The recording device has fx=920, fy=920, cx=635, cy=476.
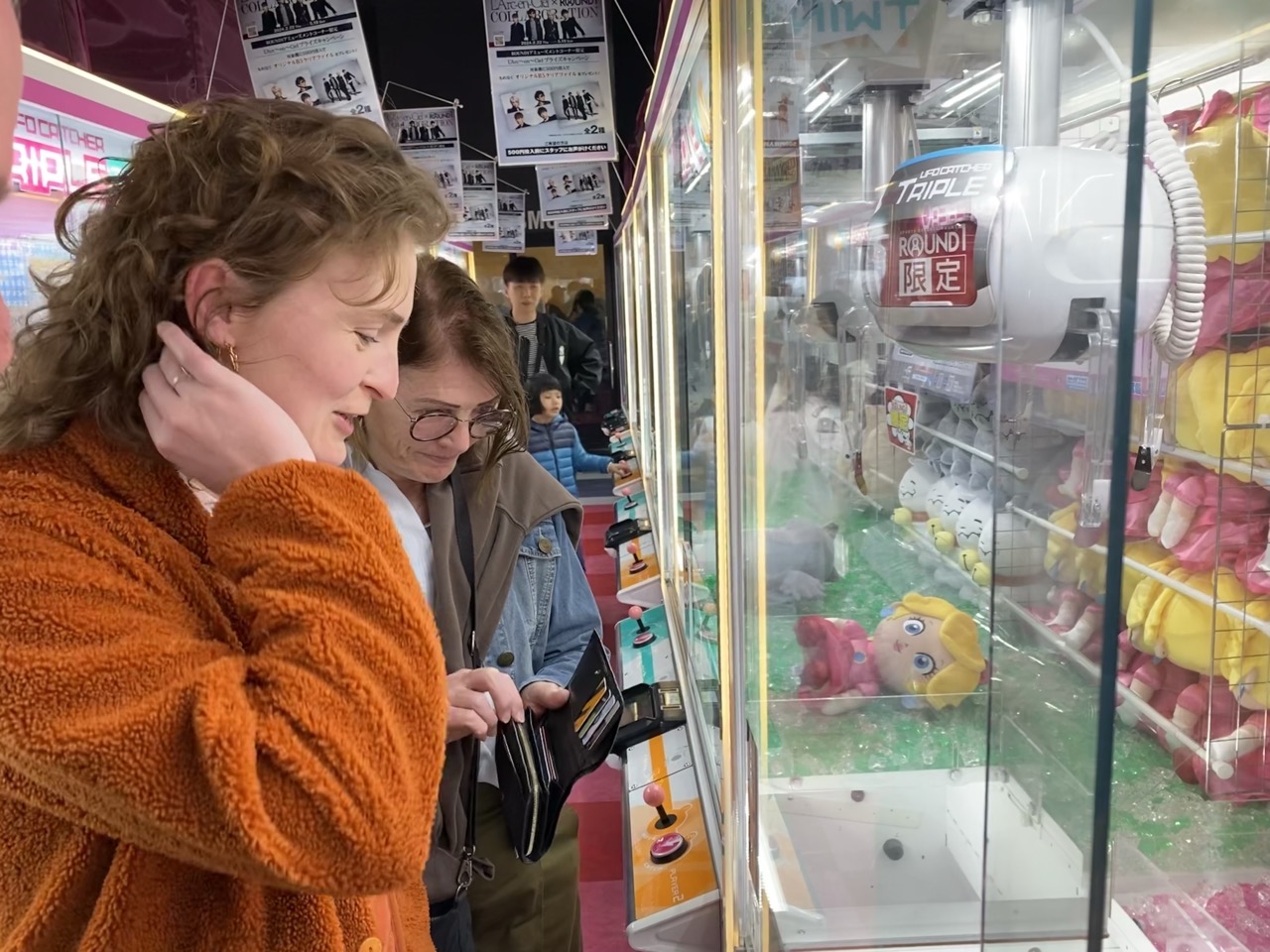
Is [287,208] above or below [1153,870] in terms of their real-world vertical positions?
above

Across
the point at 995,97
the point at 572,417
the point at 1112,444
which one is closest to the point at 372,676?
the point at 1112,444

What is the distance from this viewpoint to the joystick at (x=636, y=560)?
446cm

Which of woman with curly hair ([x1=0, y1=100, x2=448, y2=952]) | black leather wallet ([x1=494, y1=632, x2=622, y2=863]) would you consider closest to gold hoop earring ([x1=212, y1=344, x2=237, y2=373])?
woman with curly hair ([x1=0, y1=100, x2=448, y2=952])

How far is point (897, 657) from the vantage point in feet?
4.86

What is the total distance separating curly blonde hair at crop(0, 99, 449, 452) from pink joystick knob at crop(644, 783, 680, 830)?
1.64 meters

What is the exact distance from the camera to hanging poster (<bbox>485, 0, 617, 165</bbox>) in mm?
3918

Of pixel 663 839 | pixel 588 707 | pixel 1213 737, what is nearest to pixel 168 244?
pixel 588 707

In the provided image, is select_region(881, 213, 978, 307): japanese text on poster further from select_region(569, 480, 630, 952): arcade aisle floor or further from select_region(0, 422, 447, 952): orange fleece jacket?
select_region(569, 480, 630, 952): arcade aisle floor

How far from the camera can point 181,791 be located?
620 millimetres

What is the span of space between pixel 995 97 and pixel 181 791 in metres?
1.08

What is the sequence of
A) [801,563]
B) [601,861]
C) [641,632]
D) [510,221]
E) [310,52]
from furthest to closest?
[510,221] < [641,632] < [310,52] < [601,861] < [801,563]

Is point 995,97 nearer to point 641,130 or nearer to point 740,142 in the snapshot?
point 740,142

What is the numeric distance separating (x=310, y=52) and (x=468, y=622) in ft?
9.48

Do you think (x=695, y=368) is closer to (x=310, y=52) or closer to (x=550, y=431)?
(x=310, y=52)
